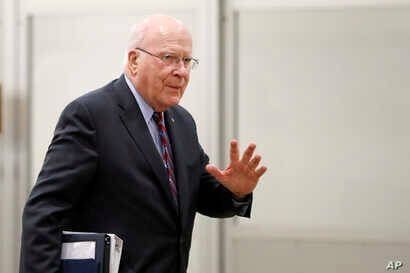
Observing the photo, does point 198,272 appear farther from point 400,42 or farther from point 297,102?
point 400,42

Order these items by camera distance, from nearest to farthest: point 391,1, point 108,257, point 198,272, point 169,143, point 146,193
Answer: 1. point 108,257
2. point 146,193
3. point 169,143
4. point 391,1
5. point 198,272

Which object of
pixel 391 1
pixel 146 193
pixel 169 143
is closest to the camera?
pixel 146 193

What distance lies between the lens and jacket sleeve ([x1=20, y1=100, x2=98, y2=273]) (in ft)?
4.97

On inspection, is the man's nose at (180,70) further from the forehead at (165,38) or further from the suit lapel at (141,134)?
the suit lapel at (141,134)

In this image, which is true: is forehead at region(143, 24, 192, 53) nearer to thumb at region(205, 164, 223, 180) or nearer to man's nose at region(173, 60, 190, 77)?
man's nose at region(173, 60, 190, 77)

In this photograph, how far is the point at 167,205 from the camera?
1.69 m

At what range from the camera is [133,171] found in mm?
1640

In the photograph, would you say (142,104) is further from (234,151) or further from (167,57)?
(234,151)

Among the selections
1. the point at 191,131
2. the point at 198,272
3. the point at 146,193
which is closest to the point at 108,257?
the point at 146,193

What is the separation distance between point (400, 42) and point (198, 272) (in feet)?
4.51

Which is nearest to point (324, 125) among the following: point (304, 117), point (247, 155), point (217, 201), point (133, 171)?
point (304, 117)

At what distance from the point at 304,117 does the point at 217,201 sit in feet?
3.04

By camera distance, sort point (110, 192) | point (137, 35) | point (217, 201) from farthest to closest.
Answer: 1. point (217, 201)
2. point (137, 35)
3. point (110, 192)

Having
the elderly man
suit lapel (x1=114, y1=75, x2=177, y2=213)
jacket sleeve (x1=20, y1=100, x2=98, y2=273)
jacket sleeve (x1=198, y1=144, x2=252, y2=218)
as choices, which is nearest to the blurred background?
jacket sleeve (x1=198, y1=144, x2=252, y2=218)
